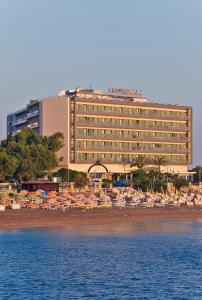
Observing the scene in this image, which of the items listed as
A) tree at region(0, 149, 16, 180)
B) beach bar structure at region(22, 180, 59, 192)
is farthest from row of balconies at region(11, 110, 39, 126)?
beach bar structure at region(22, 180, 59, 192)

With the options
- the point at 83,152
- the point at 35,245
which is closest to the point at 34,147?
the point at 83,152

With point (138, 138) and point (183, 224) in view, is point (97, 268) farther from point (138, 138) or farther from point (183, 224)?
point (138, 138)

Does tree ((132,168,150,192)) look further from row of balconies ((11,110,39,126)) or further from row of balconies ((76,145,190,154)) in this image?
row of balconies ((11,110,39,126))

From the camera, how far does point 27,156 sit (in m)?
106

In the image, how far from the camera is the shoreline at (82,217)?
2667 inches

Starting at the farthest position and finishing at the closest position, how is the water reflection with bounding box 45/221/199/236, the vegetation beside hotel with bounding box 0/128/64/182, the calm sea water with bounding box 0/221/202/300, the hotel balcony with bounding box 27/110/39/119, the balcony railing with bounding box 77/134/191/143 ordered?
the hotel balcony with bounding box 27/110/39/119
the balcony railing with bounding box 77/134/191/143
the vegetation beside hotel with bounding box 0/128/64/182
the water reflection with bounding box 45/221/199/236
the calm sea water with bounding box 0/221/202/300

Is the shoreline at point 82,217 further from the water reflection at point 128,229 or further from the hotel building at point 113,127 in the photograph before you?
the hotel building at point 113,127

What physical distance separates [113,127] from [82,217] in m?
62.2

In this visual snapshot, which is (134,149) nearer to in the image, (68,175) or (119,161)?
(119,161)

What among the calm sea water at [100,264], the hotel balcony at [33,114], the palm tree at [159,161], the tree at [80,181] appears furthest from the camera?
the hotel balcony at [33,114]

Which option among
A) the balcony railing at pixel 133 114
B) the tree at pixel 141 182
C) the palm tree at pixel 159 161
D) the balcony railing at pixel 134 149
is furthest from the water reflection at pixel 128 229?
the palm tree at pixel 159 161

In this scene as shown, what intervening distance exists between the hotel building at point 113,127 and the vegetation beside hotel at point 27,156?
16091 mm

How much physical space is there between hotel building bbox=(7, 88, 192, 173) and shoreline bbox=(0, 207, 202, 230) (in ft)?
154

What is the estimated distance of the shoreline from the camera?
67.8 meters
